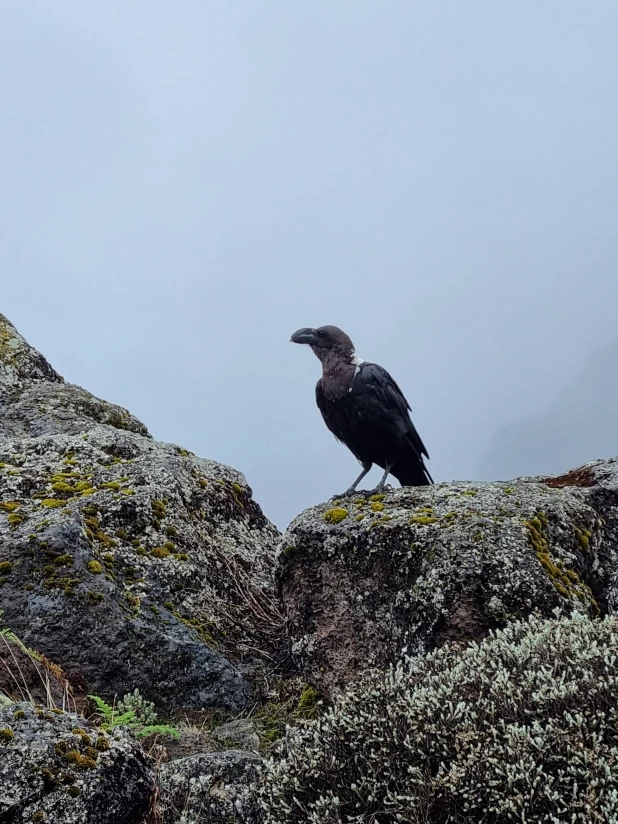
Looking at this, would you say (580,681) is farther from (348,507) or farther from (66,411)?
(66,411)

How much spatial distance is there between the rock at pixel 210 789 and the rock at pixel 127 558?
1.26 m

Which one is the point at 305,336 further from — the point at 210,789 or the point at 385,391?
the point at 210,789

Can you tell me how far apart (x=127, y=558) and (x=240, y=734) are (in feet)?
5.71

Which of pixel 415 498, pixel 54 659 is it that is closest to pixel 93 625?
pixel 54 659

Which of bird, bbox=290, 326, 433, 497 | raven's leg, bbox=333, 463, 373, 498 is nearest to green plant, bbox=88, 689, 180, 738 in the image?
raven's leg, bbox=333, 463, 373, 498

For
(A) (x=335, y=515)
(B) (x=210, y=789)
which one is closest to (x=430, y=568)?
(A) (x=335, y=515)

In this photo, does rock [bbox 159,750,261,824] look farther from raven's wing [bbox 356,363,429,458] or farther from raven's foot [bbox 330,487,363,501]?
raven's wing [bbox 356,363,429,458]

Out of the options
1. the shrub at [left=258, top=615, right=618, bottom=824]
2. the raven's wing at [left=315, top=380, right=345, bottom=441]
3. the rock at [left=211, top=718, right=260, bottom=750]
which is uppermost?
the raven's wing at [left=315, top=380, right=345, bottom=441]

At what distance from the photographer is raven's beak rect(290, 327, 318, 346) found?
7.57 metres

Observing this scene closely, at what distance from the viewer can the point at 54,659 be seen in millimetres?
4711

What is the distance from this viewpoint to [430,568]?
15.5 feet

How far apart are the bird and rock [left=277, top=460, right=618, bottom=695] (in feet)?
4.31

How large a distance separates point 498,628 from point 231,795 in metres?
1.84

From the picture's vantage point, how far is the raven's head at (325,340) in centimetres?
747
